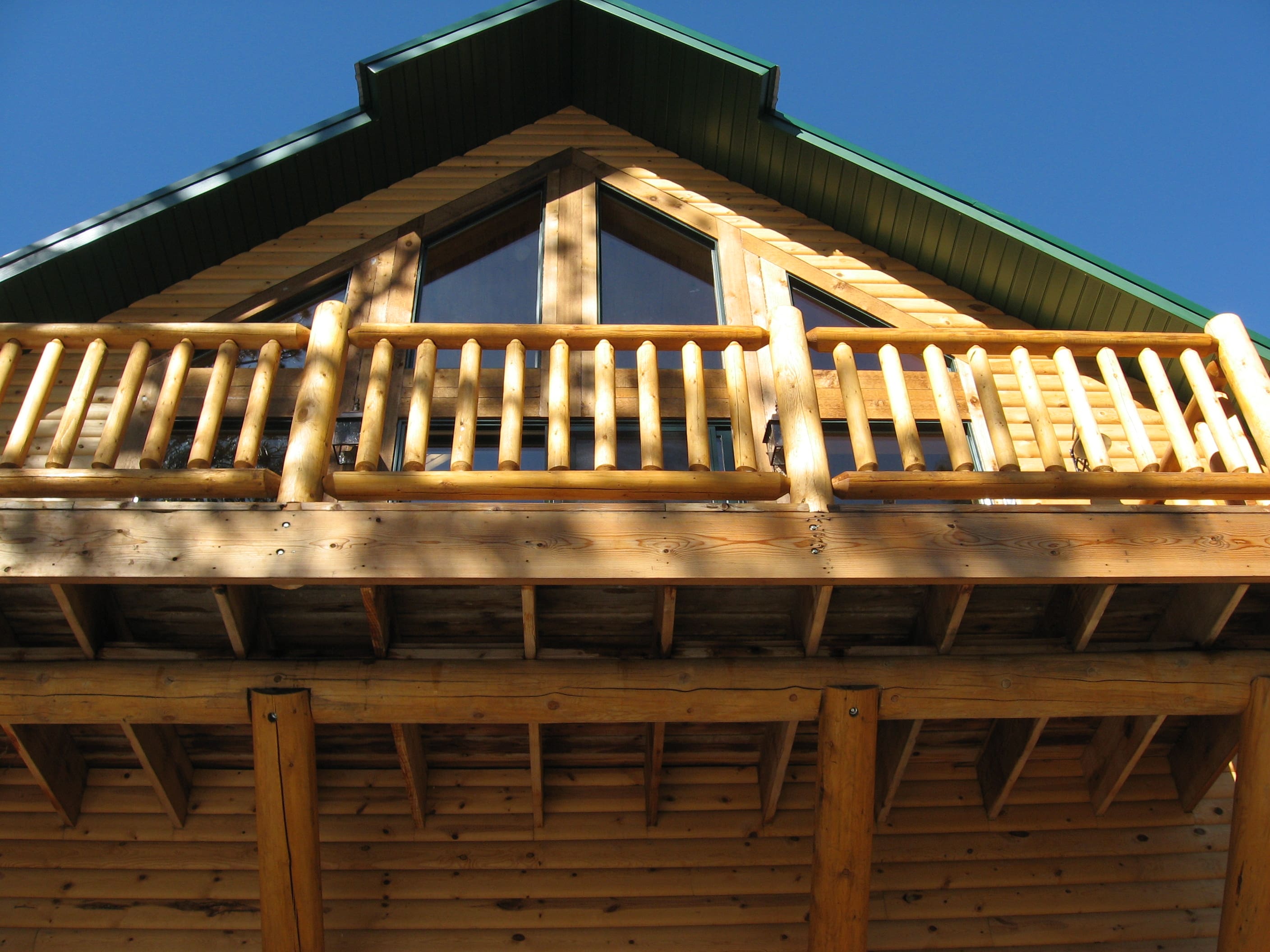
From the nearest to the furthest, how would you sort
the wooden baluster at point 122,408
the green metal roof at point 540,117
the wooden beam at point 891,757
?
the wooden baluster at point 122,408, the wooden beam at point 891,757, the green metal roof at point 540,117

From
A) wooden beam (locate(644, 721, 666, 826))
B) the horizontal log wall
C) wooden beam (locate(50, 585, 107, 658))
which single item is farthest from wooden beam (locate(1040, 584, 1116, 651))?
wooden beam (locate(50, 585, 107, 658))

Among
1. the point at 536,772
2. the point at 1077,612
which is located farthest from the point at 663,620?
the point at 1077,612

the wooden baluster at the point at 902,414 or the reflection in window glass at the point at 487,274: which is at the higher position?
the reflection in window glass at the point at 487,274

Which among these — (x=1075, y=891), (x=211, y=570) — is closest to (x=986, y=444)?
(x=1075, y=891)

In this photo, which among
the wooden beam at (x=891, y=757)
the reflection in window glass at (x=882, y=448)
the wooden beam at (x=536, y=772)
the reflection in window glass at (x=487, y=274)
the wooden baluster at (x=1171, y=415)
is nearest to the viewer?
→ the wooden baluster at (x=1171, y=415)

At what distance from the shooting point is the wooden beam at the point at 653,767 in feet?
14.5

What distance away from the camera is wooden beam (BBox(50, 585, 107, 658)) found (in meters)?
3.73

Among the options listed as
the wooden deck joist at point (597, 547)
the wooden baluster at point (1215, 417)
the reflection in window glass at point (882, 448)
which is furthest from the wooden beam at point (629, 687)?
the reflection in window glass at point (882, 448)

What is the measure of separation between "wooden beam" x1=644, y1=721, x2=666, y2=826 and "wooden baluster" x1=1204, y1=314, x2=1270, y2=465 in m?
3.19

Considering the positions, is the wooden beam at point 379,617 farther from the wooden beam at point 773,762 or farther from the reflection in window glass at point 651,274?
the reflection in window glass at point 651,274

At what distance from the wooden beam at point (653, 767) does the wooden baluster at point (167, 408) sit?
262cm

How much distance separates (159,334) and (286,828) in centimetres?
246

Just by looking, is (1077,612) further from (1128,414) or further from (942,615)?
(1128,414)

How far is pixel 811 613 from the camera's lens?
12.9 ft
